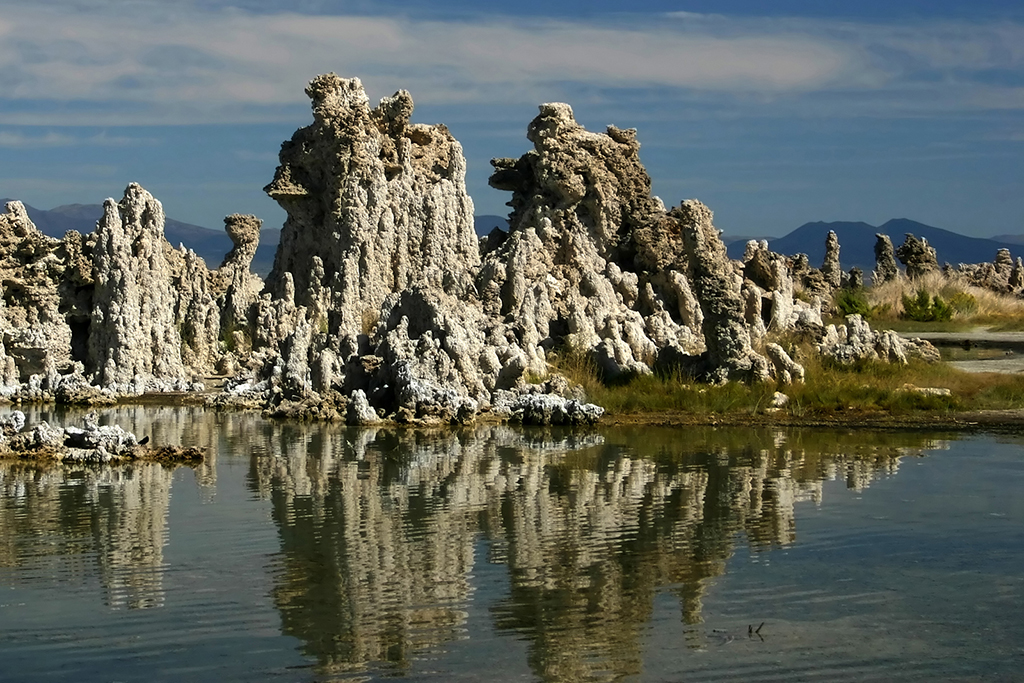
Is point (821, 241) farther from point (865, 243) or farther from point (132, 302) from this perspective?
point (132, 302)

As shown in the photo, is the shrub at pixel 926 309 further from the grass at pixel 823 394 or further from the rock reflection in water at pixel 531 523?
the rock reflection in water at pixel 531 523

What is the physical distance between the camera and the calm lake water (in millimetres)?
8281

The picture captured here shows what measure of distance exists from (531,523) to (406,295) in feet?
29.5

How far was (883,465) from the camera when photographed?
49.5ft

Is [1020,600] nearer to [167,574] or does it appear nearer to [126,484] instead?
[167,574]

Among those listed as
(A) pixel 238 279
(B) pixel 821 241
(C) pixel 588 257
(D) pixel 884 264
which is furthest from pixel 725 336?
(B) pixel 821 241

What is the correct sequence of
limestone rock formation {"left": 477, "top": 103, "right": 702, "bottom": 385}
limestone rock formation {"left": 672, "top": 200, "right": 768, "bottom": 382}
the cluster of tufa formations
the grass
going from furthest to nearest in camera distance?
1. limestone rock formation {"left": 477, "top": 103, "right": 702, "bottom": 385}
2. the cluster of tufa formations
3. limestone rock formation {"left": 672, "top": 200, "right": 768, "bottom": 382}
4. the grass

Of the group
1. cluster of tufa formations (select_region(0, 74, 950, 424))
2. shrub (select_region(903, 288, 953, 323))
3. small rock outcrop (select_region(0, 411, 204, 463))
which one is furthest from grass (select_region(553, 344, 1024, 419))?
shrub (select_region(903, 288, 953, 323))

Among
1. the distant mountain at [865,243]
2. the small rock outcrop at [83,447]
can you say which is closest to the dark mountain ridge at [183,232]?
the distant mountain at [865,243]

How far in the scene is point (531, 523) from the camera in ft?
40.2

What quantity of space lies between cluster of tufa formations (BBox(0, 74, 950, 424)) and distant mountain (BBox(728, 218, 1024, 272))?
277 ft

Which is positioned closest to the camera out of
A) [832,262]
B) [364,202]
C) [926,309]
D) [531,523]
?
[531,523]

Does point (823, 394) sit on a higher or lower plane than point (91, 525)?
higher

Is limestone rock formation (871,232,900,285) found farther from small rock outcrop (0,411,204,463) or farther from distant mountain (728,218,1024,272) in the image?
distant mountain (728,218,1024,272)
